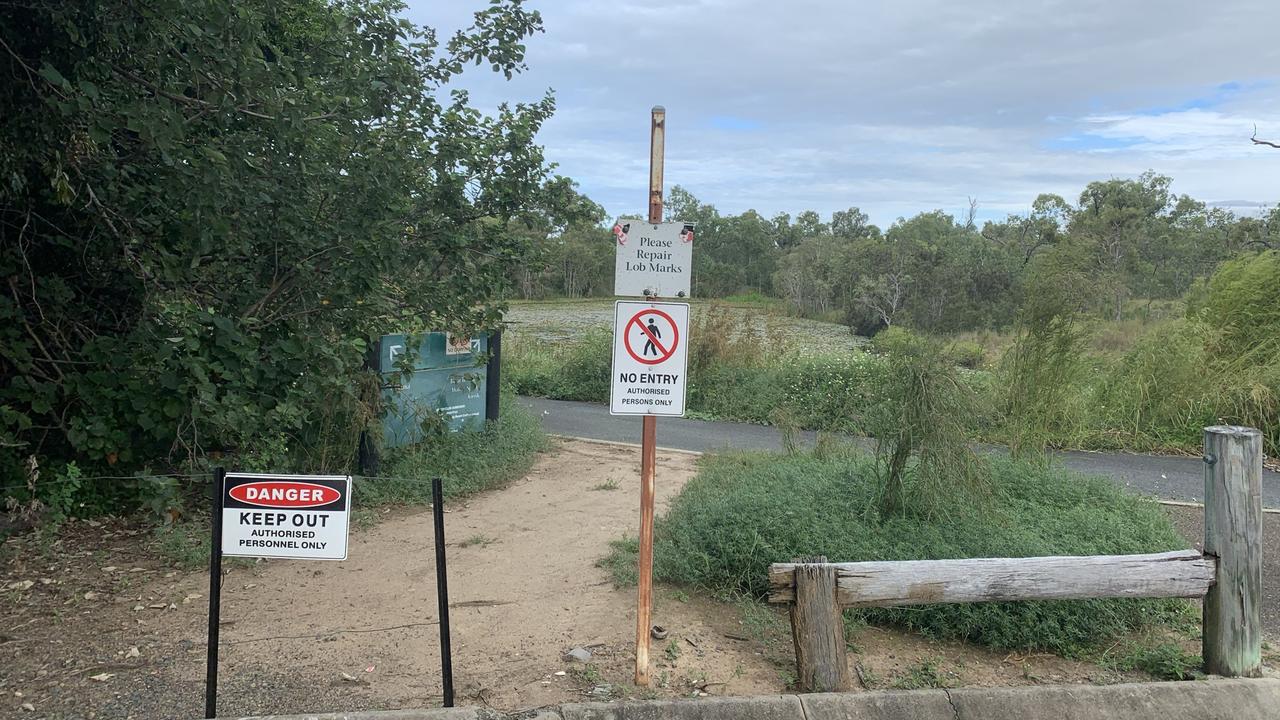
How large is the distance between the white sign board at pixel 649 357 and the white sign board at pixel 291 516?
1.30 metres

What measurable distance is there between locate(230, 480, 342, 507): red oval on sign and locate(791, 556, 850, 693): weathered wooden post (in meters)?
2.10

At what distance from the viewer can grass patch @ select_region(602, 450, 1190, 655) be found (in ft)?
16.4

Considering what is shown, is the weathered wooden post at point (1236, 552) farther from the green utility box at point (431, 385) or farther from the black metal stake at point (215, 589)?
the green utility box at point (431, 385)

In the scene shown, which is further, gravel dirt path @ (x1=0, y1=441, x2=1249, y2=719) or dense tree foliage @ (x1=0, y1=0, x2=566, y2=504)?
dense tree foliage @ (x1=0, y1=0, x2=566, y2=504)

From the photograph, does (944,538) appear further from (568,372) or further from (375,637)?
(568,372)

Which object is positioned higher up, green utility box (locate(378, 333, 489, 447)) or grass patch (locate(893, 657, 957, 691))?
green utility box (locate(378, 333, 489, 447))

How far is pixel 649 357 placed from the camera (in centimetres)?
438

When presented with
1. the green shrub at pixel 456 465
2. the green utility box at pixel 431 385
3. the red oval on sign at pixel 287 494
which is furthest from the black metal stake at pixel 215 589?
the green utility box at pixel 431 385

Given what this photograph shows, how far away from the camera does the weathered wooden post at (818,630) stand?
4219 mm

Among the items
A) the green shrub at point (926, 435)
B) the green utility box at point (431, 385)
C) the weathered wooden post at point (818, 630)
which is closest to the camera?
the weathered wooden post at point (818, 630)

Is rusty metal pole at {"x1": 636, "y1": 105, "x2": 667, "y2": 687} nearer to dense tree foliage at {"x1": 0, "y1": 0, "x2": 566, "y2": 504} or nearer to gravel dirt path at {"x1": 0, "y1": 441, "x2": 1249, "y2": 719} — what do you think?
gravel dirt path at {"x1": 0, "y1": 441, "x2": 1249, "y2": 719}

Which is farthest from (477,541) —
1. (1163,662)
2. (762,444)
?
(762,444)

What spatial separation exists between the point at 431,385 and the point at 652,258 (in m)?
5.79

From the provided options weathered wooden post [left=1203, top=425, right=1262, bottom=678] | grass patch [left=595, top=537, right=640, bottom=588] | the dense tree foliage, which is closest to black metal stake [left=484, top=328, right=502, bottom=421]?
the dense tree foliage
